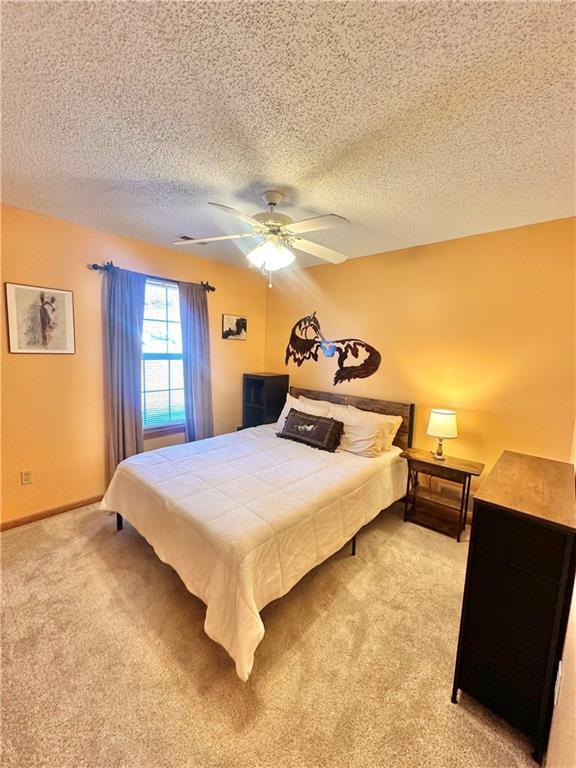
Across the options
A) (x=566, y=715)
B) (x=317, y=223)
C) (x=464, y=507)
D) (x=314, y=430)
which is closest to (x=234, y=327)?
(x=314, y=430)

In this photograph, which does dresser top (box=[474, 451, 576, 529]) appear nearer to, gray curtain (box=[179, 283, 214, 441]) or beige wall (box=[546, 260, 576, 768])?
beige wall (box=[546, 260, 576, 768])

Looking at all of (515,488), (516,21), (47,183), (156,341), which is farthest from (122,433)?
(516,21)

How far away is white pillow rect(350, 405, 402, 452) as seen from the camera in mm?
2918

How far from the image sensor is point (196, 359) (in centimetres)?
370

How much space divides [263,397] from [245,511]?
2328 mm

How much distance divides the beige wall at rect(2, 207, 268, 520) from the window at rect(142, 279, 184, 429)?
0.91 ft

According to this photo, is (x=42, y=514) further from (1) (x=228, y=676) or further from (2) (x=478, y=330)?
(2) (x=478, y=330)

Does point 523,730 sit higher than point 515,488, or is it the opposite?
point 515,488

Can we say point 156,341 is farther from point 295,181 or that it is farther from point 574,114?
point 574,114

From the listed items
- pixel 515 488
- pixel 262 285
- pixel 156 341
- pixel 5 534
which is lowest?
pixel 5 534

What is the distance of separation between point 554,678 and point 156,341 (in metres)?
3.77

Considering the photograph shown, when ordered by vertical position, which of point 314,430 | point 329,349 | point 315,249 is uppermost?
point 315,249

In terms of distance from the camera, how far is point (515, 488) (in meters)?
1.44

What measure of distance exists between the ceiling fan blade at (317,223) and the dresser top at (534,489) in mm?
1526
